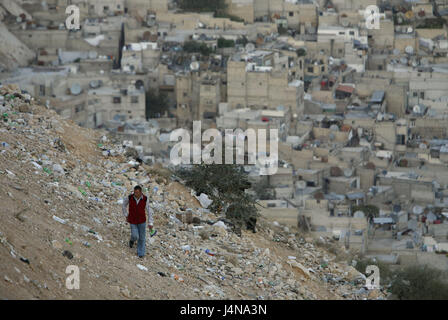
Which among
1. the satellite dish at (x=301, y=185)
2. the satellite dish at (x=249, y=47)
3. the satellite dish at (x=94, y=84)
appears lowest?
the satellite dish at (x=301, y=185)

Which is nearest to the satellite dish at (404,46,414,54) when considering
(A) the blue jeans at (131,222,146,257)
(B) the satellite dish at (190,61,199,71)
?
(B) the satellite dish at (190,61,199,71)

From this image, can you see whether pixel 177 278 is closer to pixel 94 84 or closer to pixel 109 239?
pixel 109 239

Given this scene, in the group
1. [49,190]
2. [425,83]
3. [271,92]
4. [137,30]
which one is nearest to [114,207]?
[49,190]

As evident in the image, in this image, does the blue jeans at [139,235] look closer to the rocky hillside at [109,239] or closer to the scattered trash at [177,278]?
the rocky hillside at [109,239]

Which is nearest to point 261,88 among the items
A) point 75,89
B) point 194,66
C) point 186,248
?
point 194,66

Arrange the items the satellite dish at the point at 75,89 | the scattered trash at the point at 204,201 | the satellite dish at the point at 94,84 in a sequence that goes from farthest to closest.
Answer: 1. the satellite dish at the point at 94,84
2. the satellite dish at the point at 75,89
3. the scattered trash at the point at 204,201

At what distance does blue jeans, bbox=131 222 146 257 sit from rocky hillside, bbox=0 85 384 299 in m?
0.09

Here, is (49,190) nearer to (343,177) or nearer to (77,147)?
(77,147)

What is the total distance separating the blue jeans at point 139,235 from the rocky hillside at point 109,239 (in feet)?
0.31

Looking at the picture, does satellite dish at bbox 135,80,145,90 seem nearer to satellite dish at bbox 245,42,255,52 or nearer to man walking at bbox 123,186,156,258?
satellite dish at bbox 245,42,255,52

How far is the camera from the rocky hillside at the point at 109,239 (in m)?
8.87

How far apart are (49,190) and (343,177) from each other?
16758 mm

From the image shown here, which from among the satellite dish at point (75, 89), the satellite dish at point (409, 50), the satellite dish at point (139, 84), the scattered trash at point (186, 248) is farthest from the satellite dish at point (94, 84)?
the scattered trash at point (186, 248)
